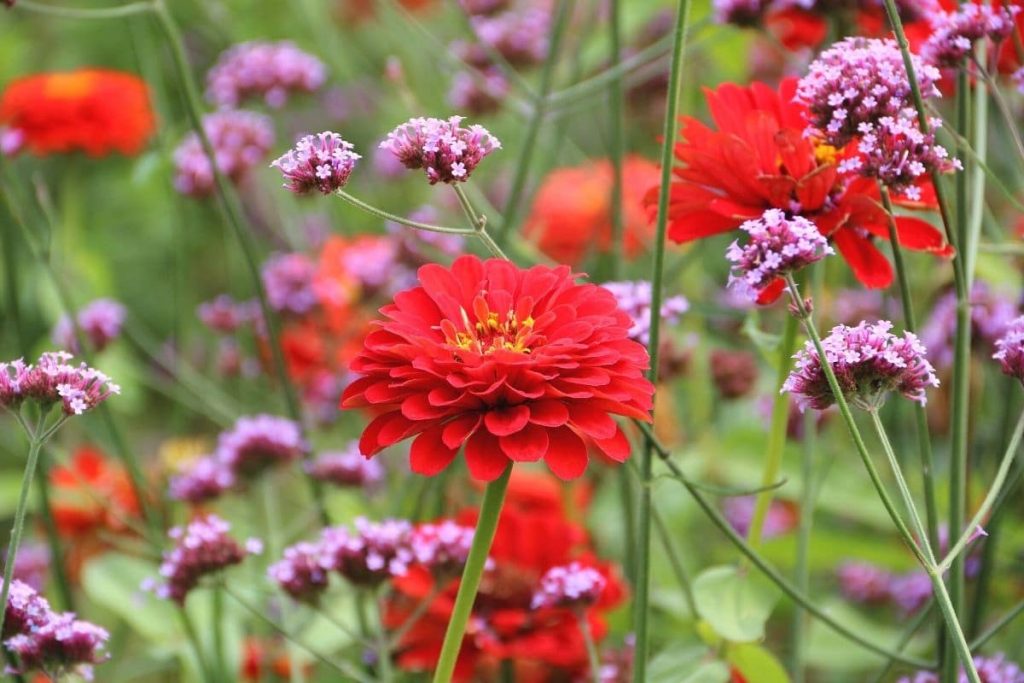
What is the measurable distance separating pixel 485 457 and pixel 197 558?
252 millimetres

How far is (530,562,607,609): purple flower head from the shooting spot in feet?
2.26

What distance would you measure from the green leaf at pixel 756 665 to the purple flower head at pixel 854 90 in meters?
0.31

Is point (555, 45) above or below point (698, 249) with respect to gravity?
above

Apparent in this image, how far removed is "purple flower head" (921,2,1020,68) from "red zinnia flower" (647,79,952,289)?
0.07 m

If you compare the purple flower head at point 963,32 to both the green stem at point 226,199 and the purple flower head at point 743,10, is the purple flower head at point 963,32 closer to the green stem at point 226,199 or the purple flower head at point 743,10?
the purple flower head at point 743,10

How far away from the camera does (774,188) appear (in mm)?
605

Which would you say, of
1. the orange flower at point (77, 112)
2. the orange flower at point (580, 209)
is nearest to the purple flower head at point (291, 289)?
the orange flower at point (580, 209)

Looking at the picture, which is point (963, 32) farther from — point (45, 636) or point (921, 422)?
point (45, 636)

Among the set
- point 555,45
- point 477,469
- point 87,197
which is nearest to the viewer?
point 477,469

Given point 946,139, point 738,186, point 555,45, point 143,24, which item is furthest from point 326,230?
point 738,186

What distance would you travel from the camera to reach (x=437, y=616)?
809 mm

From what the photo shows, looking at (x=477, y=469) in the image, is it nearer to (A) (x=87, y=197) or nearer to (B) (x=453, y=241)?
(B) (x=453, y=241)

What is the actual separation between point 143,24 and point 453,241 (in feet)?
2.03

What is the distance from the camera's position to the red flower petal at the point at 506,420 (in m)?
0.52
